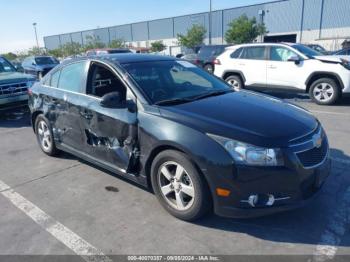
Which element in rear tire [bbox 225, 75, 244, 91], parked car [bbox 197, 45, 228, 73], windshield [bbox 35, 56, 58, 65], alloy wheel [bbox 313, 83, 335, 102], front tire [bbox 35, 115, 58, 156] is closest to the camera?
front tire [bbox 35, 115, 58, 156]

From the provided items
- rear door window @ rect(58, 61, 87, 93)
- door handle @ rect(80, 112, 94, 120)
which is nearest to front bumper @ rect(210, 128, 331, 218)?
door handle @ rect(80, 112, 94, 120)

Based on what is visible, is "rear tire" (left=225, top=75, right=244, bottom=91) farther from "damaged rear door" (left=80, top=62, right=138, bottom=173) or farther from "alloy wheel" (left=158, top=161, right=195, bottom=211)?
"alloy wheel" (left=158, top=161, right=195, bottom=211)

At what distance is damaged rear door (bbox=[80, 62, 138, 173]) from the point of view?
3.59 m

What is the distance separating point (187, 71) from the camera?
14.7ft

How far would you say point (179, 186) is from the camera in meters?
3.21

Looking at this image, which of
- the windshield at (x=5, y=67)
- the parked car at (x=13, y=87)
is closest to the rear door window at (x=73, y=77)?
the parked car at (x=13, y=87)

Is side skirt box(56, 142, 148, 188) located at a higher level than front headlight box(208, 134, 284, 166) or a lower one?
lower

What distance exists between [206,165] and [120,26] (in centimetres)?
7842

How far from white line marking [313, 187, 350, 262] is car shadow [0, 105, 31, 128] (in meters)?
7.14

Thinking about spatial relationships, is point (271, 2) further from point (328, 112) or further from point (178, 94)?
point (178, 94)

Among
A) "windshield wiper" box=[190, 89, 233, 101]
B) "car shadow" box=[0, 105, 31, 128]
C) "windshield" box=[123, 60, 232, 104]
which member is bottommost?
"car shadow" box=[0, 105, 31, 128]

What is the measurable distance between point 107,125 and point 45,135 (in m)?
2.06

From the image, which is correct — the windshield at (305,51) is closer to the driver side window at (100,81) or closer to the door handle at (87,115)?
the driver side window at (100,81)

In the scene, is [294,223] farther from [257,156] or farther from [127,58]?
[127,58]
